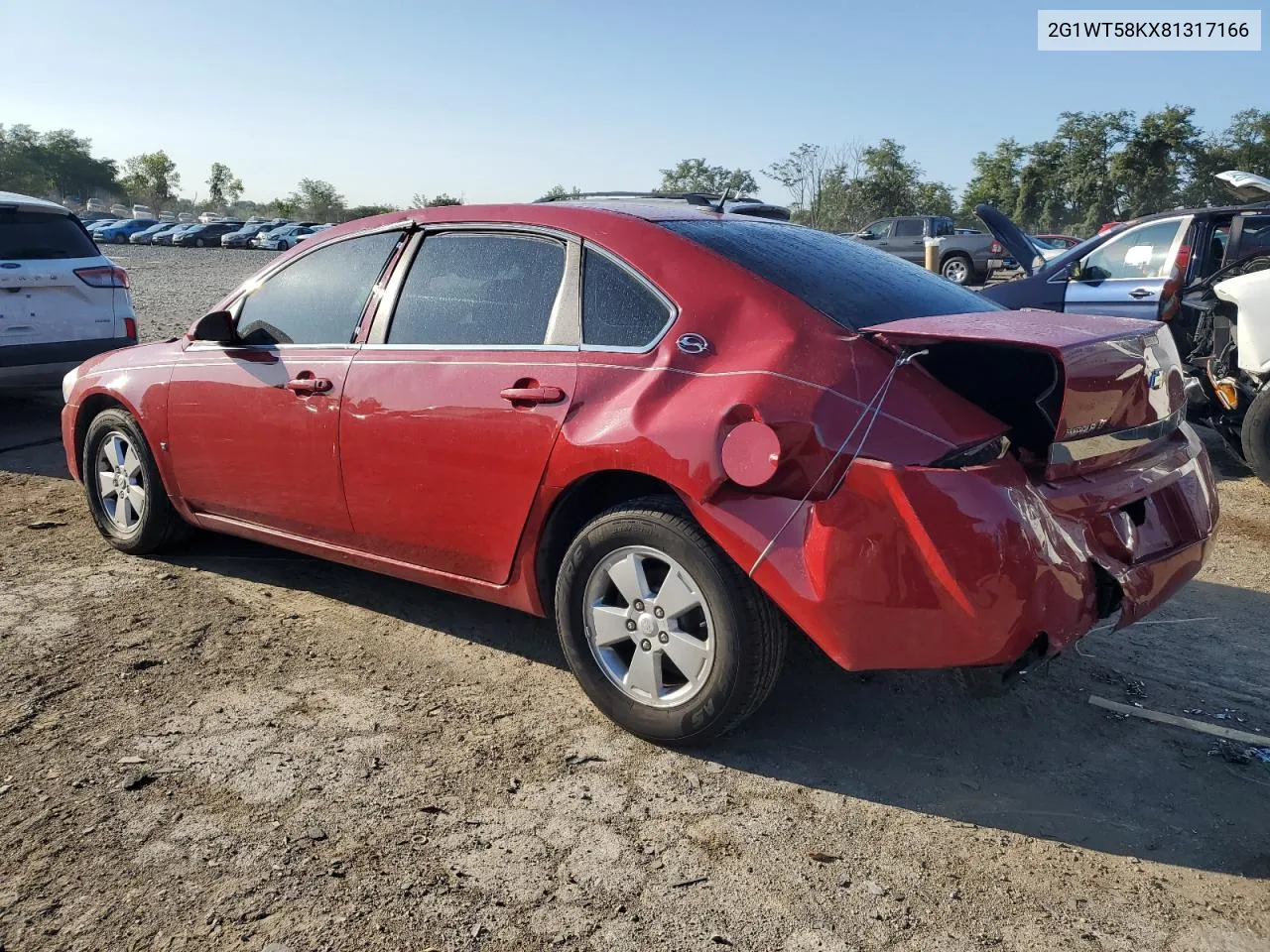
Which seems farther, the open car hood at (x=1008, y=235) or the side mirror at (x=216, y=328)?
the open car hood at (x=1008, y=235)

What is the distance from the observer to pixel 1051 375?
2.96 metres

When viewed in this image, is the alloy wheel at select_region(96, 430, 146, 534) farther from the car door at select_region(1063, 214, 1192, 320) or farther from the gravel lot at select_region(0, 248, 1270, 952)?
the car door at select_region(1063, 214, 1192, 320)

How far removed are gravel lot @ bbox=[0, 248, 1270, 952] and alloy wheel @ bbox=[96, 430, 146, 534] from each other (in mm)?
662

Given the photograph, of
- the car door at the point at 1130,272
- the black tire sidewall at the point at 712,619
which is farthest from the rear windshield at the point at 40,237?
the car door at the point at 1130,272

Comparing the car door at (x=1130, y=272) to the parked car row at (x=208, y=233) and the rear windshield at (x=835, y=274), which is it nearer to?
the rear windshield at (x=835, y=274)

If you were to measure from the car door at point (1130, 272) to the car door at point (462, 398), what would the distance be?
640cm

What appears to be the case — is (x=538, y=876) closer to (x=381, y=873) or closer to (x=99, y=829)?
(x=381, y=873)

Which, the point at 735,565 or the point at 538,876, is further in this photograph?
the point at 735,565

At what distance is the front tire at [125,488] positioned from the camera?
16.4 ft

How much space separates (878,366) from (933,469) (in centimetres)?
33

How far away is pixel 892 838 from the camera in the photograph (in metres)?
2.87

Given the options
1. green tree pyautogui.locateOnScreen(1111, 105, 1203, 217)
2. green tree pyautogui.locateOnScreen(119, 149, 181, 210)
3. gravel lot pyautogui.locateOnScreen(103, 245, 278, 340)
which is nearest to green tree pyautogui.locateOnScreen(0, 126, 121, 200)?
green tree pyautogui.locateOnScreen(119, 149, 181, 210)

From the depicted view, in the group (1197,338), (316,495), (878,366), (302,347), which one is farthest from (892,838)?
(1197,338)

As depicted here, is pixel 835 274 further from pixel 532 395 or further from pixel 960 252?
pixel 960 252
